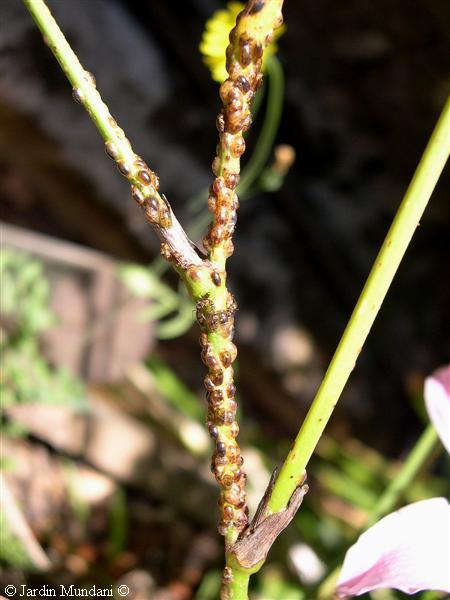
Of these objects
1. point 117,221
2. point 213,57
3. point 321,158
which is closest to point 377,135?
point 321,158

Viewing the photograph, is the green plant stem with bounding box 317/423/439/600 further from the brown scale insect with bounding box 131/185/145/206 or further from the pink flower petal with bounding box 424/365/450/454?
the brown scale insect with bounding box 131/185/145/206

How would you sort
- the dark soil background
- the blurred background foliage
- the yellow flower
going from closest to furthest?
the yellow flower
the blurred background foliage
the dark soil background

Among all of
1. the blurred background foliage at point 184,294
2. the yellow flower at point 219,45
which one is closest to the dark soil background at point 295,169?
the blurred background foliage at point 184,294


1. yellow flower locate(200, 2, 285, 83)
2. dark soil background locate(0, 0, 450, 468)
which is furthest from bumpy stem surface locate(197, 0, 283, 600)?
dark soil background locate(0, 0, 450, 468)

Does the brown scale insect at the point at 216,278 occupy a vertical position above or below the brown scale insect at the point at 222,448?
above

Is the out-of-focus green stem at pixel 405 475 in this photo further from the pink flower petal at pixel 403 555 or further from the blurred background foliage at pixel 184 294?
the pink flower petal at pixel 403 555

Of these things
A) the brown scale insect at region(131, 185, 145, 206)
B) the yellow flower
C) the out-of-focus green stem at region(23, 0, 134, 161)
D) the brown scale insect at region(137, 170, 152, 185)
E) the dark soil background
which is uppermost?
the dark soil background

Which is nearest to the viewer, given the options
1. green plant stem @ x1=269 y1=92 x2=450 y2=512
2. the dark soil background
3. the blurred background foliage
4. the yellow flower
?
green plant stem @ x1=269 y1=92 x2=450 y2=512
